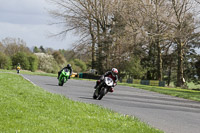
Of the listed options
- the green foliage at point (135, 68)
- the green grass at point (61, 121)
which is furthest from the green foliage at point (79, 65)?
the green grass at point (61, 121)

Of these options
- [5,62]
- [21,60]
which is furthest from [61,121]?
[21,60]

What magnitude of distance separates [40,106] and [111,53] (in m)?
43.7

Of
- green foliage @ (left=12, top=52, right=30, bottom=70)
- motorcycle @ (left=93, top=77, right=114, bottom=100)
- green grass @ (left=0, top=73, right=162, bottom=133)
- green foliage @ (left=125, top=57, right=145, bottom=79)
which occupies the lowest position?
green grass @ (left=0, top=73, right=162, bottom=133)

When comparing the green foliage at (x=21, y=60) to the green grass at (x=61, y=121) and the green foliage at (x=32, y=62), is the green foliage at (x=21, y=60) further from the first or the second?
the green grass at (x=61, y=121)

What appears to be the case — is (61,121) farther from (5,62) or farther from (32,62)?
(32,62)

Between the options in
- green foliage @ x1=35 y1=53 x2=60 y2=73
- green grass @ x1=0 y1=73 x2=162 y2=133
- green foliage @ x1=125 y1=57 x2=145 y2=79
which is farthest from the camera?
green foliage @ x1=35 y1=53 x2=60 y2=73

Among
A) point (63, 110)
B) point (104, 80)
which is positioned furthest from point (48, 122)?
point (104, 80)

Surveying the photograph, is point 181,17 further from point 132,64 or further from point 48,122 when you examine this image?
point 48,122

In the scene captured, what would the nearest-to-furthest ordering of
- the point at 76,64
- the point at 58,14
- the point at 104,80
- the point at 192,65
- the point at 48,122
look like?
1. the point at 48,122
2. the point at 104,80
3. the point at 58,14
4. the point at 192,65
5. the point at 76,64

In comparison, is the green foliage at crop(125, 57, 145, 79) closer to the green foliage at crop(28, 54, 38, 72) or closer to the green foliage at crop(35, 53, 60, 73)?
the green foliage at crop(28, 54, 38, 72)

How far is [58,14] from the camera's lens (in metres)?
51.0

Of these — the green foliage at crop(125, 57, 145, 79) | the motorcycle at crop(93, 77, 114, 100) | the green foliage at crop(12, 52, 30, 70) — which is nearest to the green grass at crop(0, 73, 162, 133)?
the motorcycle at crop(93, 77, 114, 100)

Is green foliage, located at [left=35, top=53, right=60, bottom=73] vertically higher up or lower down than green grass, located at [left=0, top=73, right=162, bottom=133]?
higher up

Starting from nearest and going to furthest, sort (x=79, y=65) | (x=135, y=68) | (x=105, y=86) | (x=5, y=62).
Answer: (x=105, y=86), (x=135, y=68), (x=5, y=62), (x=79, y=65)
